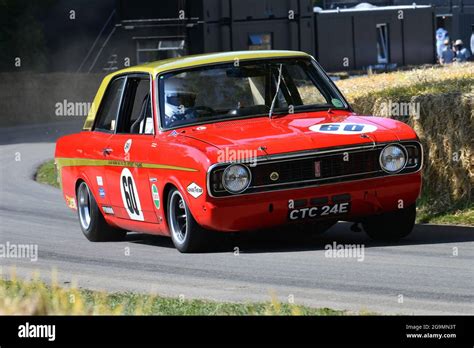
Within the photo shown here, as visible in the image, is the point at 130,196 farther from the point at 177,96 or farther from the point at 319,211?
the point at 319,211

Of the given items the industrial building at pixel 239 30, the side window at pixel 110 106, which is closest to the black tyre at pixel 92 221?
the side window at pixel 110 106

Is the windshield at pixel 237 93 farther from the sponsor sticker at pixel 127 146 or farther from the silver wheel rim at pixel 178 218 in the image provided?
the silver wheel rim at pixel 178 218

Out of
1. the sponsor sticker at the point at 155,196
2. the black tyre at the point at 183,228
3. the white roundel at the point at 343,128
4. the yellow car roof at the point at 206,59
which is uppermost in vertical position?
the yellow car roof at the point at 206,59

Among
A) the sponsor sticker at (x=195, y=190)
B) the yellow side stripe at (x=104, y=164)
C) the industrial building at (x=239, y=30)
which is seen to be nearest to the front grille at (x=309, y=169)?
the sponsor sticker at (x=195, y=190)

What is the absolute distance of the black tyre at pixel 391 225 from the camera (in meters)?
10.4

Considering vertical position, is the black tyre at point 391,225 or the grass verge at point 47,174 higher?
the black tyre at point 391,225

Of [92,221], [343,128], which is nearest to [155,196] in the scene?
[343,128]

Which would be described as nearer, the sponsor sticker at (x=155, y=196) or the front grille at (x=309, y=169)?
the front grille at (x=309, y=169)

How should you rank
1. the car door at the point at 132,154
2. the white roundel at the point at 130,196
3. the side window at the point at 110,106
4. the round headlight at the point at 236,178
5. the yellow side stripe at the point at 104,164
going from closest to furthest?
1. the round headlight at the point at 236,178
2. the yellow side stripe at the point at 104,164
3. the car door at the point at 132,154
4. the white roundel at the point at 130,196
5. the side window at the point at 110,106

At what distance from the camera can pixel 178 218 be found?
410 inches

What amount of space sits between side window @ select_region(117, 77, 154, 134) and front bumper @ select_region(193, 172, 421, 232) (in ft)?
5.05

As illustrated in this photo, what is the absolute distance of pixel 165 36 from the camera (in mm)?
38375

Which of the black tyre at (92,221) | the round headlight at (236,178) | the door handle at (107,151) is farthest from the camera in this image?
the black tyre at (92,221)

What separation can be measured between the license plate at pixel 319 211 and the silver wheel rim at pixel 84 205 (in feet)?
10.7
